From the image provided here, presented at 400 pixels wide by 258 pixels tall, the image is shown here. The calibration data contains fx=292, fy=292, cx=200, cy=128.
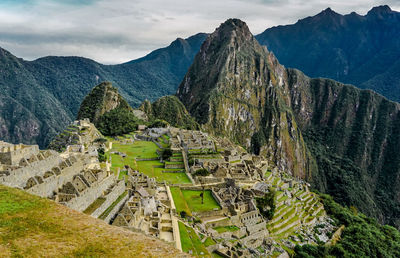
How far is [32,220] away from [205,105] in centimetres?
18198

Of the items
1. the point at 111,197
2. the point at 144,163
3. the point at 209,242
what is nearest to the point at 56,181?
the point at 111,197

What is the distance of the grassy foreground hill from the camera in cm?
1269

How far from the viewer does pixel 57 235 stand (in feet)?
→ 45.5

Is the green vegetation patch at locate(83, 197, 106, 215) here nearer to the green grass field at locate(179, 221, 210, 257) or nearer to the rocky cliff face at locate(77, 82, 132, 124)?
the green grass field at locate(179, 221, 210, 257)

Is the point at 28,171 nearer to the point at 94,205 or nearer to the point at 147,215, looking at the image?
the point at 94,205

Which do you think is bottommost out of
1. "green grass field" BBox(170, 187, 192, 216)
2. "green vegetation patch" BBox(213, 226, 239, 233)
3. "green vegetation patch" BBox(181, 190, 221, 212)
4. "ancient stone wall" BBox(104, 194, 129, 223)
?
"green vegetation patch" BBox(213, 226, 239, 233)

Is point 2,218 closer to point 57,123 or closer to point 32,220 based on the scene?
point 32,220

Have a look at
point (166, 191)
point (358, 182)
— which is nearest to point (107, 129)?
point (166, 191)

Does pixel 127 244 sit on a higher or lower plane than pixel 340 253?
higher

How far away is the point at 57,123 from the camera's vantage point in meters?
149

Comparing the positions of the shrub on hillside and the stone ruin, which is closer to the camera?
the stone ruin

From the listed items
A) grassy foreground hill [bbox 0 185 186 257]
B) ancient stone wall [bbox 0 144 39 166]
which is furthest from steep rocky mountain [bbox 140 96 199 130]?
grassy foreground hill [bbox 0 185 186 257]

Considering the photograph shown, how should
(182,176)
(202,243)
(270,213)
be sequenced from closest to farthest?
(202,243) < (270,213) < (182,176)

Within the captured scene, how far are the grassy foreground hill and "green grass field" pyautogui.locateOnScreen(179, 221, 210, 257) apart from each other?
1083cm
